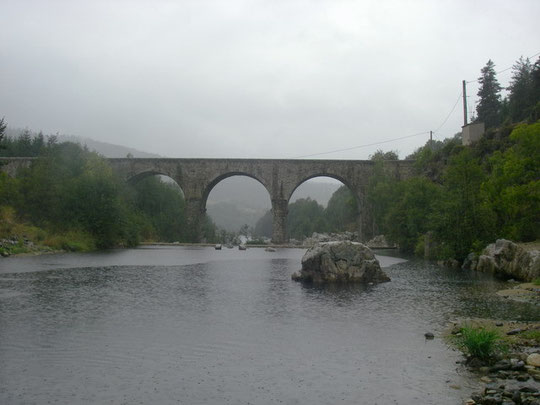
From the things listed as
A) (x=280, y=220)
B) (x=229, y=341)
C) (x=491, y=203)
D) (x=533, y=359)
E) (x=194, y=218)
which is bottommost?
(x=229, y=341)

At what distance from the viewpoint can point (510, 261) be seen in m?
25.0

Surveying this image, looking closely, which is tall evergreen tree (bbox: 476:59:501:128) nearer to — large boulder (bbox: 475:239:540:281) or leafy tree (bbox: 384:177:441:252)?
leafy tree (bbox: 384:177:441:252)

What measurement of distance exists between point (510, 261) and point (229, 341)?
17.4 m

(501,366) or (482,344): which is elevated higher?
(482,344)

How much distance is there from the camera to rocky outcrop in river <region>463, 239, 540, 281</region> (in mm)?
23078

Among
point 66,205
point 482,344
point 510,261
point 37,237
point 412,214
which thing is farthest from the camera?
point 66,205

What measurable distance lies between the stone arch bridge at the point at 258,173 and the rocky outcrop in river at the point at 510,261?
3245 centimetres

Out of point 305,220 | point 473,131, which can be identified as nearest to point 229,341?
point 473,131

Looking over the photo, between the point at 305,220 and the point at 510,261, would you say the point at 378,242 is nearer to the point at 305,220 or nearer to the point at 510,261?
the point at 510,261

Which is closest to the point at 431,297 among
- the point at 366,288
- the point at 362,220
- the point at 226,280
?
the point at 366,288

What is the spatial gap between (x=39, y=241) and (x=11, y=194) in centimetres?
761

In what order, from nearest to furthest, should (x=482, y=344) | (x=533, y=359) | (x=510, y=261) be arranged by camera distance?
(x=533, y=359), (x=482, y=344), (x=510, y=261)

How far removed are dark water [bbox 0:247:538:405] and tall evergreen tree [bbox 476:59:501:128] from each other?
48379mm

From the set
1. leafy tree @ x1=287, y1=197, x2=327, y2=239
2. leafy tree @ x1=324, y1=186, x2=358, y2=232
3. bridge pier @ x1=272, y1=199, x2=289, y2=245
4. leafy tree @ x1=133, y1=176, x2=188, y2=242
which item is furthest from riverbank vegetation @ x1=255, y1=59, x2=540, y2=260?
leafy tree @ x1=287, y1=197, x2=327, y2=239
